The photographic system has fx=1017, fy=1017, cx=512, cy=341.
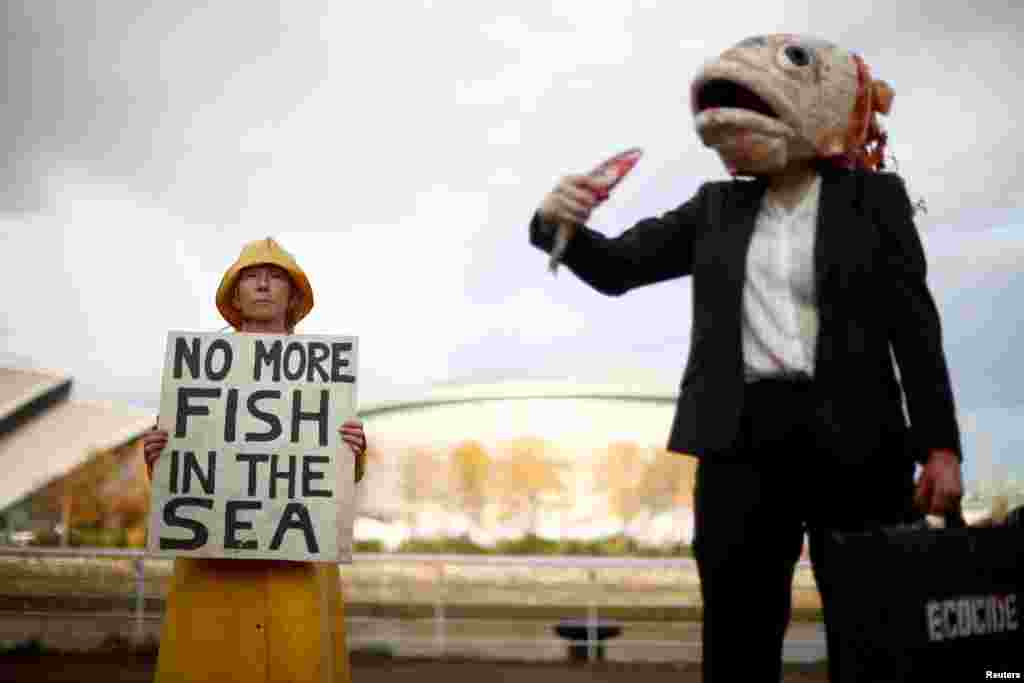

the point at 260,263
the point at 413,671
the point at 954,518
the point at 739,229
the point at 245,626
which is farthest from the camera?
the point at 413,671

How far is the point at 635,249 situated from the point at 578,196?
5.7 inches

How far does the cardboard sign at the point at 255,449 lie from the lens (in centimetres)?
216

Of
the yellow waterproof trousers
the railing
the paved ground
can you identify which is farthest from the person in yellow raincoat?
the railing

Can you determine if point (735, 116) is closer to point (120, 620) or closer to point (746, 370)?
point (746, 370)

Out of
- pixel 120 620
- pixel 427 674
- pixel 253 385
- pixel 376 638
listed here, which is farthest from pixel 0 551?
pixel 253 385

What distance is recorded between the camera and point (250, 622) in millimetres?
2162

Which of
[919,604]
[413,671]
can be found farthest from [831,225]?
[413,671]

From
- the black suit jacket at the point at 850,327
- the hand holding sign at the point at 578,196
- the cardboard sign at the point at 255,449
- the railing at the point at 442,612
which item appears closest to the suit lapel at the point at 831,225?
the black suit jacket at the point at 850,327

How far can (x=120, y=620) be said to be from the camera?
5.55 metres

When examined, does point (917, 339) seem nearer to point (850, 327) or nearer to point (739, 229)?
point (850, 327)

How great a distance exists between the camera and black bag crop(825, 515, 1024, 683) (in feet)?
3.84

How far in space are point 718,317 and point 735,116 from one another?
0.28 m

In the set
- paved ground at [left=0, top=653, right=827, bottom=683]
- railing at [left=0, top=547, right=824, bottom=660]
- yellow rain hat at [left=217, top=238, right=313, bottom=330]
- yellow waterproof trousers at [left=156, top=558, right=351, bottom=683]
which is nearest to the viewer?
yellow waterproof trousers at [left=156, top=558, right=351, bottom=683]

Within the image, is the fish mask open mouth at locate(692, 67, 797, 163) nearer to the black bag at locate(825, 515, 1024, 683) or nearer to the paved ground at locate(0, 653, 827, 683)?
the black bag at locate(825, 515, 1024, 683)
